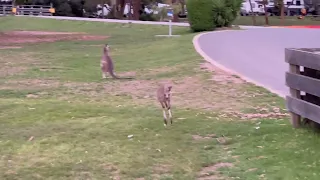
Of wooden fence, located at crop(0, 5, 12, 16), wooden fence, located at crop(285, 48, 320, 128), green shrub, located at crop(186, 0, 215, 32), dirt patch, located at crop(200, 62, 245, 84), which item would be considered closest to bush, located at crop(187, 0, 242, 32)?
green shrub, located at crop(186, 0, 215, 32)

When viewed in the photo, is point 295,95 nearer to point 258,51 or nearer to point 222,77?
point 222,77

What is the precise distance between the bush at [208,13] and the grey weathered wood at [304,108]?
85.3ft

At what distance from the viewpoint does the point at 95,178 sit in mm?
6891

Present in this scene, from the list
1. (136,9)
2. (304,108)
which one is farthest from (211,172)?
(136,9)

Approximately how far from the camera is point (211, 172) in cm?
709

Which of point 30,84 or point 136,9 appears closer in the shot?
point 30,84

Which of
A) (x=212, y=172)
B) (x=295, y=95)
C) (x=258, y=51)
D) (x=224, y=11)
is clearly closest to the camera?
(x=212, y=172)

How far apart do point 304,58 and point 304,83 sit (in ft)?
0.99

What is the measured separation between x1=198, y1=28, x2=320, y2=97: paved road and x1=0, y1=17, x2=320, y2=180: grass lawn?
2.59 feet

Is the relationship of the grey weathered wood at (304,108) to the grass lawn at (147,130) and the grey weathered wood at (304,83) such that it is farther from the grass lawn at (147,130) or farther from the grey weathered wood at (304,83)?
the grass lawn at (147,130)

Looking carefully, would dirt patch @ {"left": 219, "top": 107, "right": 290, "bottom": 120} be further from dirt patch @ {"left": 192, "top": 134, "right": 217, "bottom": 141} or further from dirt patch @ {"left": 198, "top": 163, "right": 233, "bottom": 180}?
dirt patch @ {"left": 198, "top": 163, "right": 233, "bottom": 180}

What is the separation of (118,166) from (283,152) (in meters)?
1.86

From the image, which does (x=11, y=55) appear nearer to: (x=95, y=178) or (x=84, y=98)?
(x=84, y=98)

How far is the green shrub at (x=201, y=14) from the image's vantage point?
1350 inches
